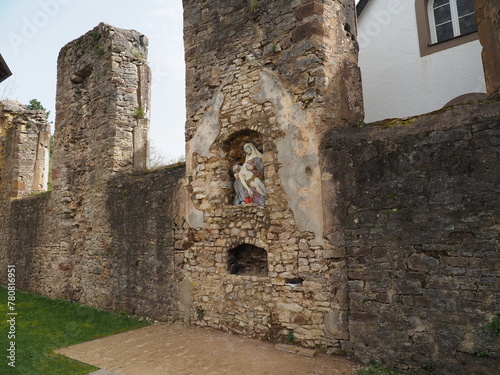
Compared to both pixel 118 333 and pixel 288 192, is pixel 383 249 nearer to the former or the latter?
pixel 288 192

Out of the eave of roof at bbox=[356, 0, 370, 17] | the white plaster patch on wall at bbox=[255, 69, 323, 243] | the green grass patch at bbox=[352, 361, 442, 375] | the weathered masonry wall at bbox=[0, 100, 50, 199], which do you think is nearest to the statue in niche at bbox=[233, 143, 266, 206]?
the white plaster patch on wall at bbox=[255, 69, 323, 243]

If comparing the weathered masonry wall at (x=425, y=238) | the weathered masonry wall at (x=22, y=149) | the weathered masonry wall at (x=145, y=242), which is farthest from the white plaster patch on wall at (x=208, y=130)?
the weathered masonry wall at (x=22, y=149)

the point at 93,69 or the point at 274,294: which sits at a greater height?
the point at 93,69

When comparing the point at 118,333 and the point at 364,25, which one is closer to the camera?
the point at 118,333

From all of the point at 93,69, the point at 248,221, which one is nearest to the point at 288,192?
the point at 248,221

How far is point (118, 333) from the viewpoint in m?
6.80

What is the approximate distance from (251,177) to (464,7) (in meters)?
6.27

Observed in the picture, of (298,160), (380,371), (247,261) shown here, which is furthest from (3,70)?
(380,371)

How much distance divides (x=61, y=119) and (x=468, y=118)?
31.9ft

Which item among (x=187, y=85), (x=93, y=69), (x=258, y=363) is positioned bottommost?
(x=258, y=363)

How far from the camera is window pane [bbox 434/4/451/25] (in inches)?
350

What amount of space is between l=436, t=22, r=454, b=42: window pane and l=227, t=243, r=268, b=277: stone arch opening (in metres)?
6.45

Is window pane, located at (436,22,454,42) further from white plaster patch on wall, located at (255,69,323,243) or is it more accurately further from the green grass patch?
the green grass patch

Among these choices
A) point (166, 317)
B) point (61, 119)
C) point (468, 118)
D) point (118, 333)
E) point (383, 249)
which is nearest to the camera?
point (468, 118)
